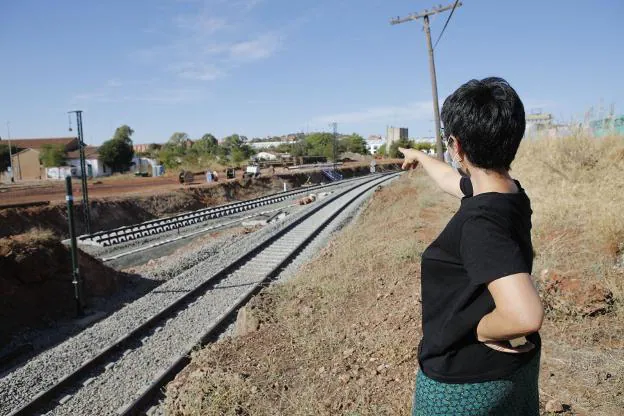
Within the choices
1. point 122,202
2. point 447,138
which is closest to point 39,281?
point 447,138

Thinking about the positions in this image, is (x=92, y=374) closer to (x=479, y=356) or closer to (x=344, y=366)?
(x=344, y=366)

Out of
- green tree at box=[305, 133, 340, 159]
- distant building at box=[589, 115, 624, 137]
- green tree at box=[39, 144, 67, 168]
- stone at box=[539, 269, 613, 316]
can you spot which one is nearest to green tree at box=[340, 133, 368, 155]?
green tree at box=[305, 133, 340, 159]

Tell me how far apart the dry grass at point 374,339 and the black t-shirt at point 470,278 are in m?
2.49

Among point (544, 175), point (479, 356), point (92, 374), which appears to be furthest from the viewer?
point (544, 175)

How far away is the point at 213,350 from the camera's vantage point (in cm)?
641

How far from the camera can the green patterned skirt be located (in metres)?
1.45

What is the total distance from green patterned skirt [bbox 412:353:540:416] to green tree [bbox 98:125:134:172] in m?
68.6

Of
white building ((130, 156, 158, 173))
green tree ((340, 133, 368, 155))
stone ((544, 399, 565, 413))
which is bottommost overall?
stone ((544, 399, 565, 413))

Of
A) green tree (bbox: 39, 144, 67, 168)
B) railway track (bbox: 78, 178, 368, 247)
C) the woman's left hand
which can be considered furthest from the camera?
green tree (bbox: 39, 144, 67, 168)

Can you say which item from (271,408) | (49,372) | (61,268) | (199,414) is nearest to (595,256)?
(271,408)

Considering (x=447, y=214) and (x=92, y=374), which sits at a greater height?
(x=447, y=214)

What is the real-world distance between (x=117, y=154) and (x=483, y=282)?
69115 mm

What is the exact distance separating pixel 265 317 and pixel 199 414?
303 centimetres

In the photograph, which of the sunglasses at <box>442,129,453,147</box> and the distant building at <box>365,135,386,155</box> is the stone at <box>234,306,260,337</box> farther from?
the distant building at <box>365,135,386,155</box>
